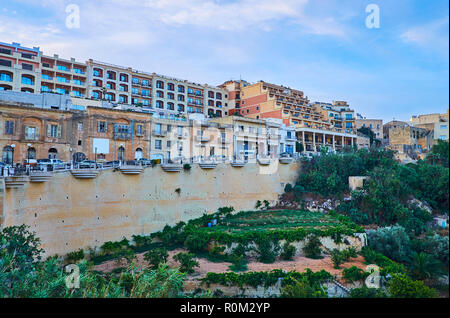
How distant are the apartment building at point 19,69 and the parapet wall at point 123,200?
21793 mm

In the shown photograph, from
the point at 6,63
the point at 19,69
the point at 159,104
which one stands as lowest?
the point at 159,104

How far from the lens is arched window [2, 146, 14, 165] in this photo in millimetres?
24344

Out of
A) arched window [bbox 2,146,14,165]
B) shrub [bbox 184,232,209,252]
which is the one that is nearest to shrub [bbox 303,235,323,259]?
shrub [bbox 184,232,209,252]

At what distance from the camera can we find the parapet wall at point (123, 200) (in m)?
16.7

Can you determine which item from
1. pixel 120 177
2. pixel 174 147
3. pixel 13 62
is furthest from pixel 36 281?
pixel 13 62

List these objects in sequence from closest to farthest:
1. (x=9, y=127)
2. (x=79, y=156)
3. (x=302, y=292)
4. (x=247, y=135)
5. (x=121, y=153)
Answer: (x=302, y=292), (x=9, y=127), (x=79, y=156), (x=121, y=153), (x=247, y=135)

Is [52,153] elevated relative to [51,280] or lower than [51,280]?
elevated

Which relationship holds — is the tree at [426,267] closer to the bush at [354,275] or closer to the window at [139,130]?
the bush at [354,275]

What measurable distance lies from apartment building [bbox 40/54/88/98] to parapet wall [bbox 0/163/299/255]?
20.5 m

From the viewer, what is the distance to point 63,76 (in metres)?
38.5

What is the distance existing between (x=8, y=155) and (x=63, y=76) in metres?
17.2

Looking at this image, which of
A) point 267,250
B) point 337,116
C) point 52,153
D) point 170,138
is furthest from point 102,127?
point 337,116

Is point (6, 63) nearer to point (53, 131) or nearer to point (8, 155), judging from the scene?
point (53, 131)

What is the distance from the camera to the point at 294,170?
31.0 m
